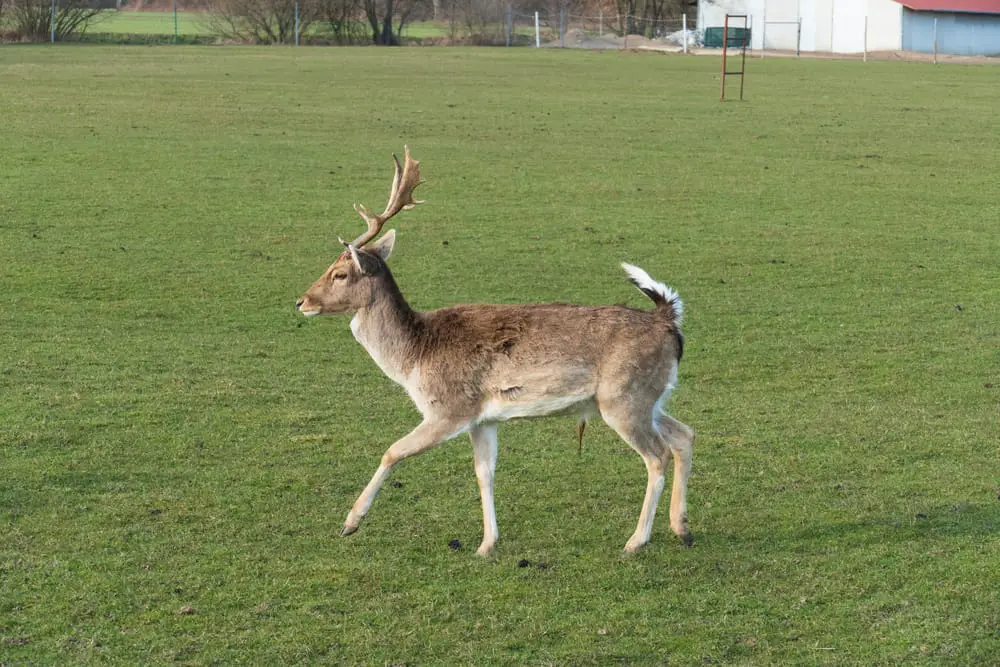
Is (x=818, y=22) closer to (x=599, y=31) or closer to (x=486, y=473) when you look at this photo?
(x=599, y=31)

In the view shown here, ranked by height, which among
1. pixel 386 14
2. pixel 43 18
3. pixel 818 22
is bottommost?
pixel 43 18

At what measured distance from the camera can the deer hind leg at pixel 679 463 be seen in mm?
6828

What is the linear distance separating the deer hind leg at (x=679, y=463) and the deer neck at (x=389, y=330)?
128 centimetres

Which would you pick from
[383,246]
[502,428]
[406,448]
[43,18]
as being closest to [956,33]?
[43,18]

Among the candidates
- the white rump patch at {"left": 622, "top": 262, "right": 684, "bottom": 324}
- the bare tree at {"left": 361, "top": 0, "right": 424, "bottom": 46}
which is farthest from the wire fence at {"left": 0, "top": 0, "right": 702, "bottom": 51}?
the white rump patch at {"left": 622, "top": 262, "right": 684, "bottom": 324}

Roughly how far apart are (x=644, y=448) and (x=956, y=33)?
5833 cm

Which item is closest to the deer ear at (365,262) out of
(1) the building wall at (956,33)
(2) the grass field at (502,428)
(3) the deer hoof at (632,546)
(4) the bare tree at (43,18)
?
(2) the grass field at (502,428)

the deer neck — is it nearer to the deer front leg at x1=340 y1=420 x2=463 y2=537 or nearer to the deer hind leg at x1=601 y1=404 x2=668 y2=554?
the deer front leg at x1=340 y1=420 x2=463 y2=537

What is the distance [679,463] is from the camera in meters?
6.90

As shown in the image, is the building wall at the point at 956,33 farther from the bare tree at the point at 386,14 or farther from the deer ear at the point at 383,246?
the deer ear at the point at 383,246

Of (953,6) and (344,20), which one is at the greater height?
(953,6)

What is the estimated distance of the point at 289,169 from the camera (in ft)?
64.7

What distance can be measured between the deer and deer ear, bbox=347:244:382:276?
21mm

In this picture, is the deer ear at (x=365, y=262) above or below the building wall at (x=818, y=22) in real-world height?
below
